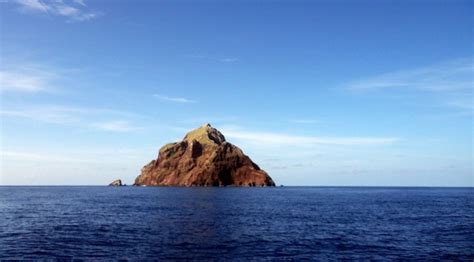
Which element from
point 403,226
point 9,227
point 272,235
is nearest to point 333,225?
point 403,226

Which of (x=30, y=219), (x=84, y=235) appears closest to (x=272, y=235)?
(x=84, y=235)

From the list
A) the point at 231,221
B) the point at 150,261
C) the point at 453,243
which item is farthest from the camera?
the point at 231,221

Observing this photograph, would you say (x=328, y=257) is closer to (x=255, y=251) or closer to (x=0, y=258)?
(x=255, y=251)

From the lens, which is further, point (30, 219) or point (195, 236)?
point (30, 219)

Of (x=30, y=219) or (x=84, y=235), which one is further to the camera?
(x=30, y=219)

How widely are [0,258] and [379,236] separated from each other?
4562cm

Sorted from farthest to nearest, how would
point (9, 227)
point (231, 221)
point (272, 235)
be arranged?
point (231, 221)
point (9, 227)
point (272, 235)

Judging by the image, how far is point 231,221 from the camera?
74312mm

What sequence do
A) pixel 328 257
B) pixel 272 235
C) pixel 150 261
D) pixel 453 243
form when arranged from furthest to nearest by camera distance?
pixel 272 235 → pixel 453 243 → pixel 328 257 → pixel 150 261

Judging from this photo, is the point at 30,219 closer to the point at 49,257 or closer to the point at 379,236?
the point at 49,257

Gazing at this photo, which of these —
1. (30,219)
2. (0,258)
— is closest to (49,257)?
(0,258)

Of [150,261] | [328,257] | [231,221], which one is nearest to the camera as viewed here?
[150,261]

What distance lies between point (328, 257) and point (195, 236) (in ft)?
63.7

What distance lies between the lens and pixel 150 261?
40312mm
